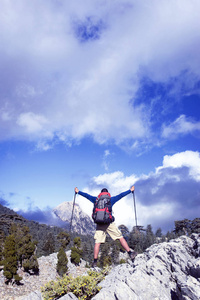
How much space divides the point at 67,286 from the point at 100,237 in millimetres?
2325

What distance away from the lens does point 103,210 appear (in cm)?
770

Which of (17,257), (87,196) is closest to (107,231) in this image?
(87,196)

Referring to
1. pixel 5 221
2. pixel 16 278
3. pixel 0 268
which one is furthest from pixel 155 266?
pixel 5 221

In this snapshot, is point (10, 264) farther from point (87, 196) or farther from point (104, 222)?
point (104, 222)

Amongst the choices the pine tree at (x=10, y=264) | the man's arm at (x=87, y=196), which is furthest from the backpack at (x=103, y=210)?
the pine tree at (x=10, y=264)

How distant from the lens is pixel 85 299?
5523mm

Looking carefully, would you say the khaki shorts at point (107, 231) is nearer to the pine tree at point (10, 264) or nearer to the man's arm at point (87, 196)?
the man's arm at point (87, 196)

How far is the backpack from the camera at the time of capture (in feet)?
24.8

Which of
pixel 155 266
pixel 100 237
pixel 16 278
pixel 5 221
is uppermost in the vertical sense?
pixel 5 221

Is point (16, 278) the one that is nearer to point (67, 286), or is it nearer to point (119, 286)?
point (67, 286)

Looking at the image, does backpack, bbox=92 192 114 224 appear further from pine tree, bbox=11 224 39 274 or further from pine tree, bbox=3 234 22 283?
pine tree, bbox=11 224 39 274

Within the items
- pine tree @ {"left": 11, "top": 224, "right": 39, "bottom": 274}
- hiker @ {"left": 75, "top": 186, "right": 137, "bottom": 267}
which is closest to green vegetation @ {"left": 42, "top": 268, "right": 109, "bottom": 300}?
hiker @ {"left": 75, "top": 186, "right": 137, "bottom": 267}

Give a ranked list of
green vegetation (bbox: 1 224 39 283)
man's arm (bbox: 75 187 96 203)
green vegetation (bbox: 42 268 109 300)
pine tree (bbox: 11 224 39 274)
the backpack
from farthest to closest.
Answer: pine tree (bbox: 11 224 39 274)
green vegetation (bbox: 1 224 39 283)
man's arm (bbox: 75 187 96 203)
the backpack
green vegetation (bbox: 42 268 109 300)

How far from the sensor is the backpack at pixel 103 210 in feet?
24.8
